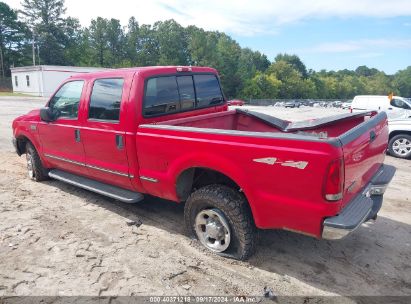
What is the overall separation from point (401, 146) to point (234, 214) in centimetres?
748

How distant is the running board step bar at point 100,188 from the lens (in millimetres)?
4355

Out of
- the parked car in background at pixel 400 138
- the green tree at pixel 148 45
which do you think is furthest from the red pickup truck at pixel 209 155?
the green tree at pixel 148 45

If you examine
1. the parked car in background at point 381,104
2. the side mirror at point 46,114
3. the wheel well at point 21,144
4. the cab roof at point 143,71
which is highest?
the cab roof at point 143,71

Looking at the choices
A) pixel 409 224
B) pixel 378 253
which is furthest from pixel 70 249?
pixel 409 224

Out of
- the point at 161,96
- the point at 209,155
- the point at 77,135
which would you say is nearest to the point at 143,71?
the point at 161,96

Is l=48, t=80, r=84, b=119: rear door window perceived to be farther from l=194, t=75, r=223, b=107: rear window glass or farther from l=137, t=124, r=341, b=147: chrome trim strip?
l=194, t=75, r=223, b=107: rear window glass

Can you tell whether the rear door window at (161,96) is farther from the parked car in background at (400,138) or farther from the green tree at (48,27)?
the green tree at (48,27)

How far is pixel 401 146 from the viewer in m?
9.10

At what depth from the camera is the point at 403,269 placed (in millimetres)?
3490

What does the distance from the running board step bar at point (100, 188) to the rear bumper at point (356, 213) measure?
236 centimetres

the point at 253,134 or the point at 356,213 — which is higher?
the point at 253,134

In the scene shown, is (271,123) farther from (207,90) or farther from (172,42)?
(172,42)

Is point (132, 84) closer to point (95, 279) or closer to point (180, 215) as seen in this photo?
point (180, 215)

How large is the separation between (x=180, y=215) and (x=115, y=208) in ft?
3.24
